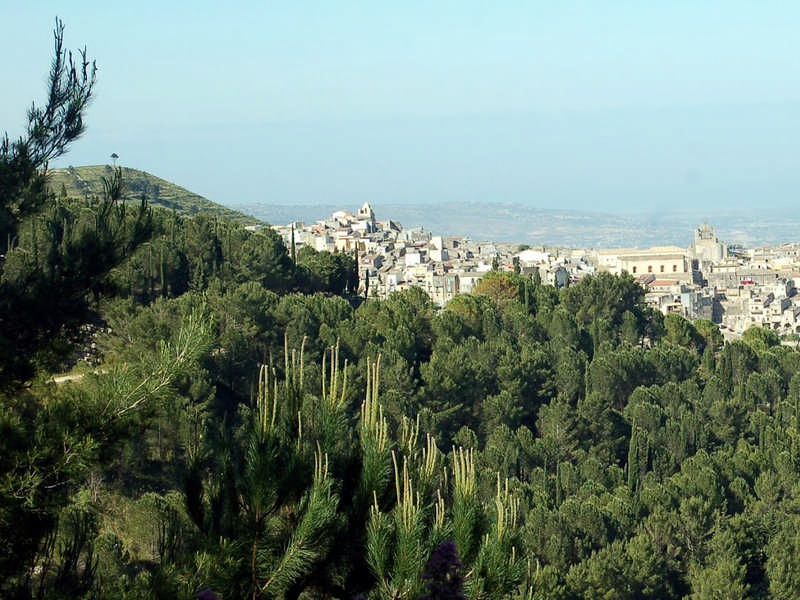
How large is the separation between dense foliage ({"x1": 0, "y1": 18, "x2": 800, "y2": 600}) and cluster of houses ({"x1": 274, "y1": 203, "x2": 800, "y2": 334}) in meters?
18.9

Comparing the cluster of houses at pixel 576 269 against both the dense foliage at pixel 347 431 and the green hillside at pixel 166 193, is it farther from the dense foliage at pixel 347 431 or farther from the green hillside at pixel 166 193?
the dense foliage at pixel 347 431

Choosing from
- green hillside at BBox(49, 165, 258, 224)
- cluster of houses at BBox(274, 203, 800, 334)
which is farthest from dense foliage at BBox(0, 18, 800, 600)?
green hillside at BBox(49, 165, 258, 224)

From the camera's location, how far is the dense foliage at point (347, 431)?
823 centimetres

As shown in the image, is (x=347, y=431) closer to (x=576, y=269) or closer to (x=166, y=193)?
(x=576, y=269)

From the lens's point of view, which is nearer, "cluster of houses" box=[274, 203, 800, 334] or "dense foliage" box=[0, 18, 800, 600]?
"dense foliage" box=[0, 18, 800, 600]

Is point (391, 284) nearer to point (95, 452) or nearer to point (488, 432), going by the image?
point (488, 432)

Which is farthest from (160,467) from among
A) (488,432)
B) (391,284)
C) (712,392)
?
(391,284)

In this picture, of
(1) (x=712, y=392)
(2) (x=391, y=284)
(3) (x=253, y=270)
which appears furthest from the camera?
(2) (x=391, y=284)

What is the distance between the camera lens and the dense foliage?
823 centimetres

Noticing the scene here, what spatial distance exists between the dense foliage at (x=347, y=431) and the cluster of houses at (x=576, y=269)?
745 inches

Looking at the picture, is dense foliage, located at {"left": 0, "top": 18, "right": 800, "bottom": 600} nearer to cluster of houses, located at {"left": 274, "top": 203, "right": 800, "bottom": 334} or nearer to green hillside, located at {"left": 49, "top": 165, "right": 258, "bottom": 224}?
cluster of houses, located at {"left": 274, "top": 203, "right": 800, "bottom": 334}

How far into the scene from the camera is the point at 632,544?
2408 centimetres

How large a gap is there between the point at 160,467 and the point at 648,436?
1404cm

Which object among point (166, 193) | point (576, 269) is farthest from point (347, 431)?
point (166, 193)
